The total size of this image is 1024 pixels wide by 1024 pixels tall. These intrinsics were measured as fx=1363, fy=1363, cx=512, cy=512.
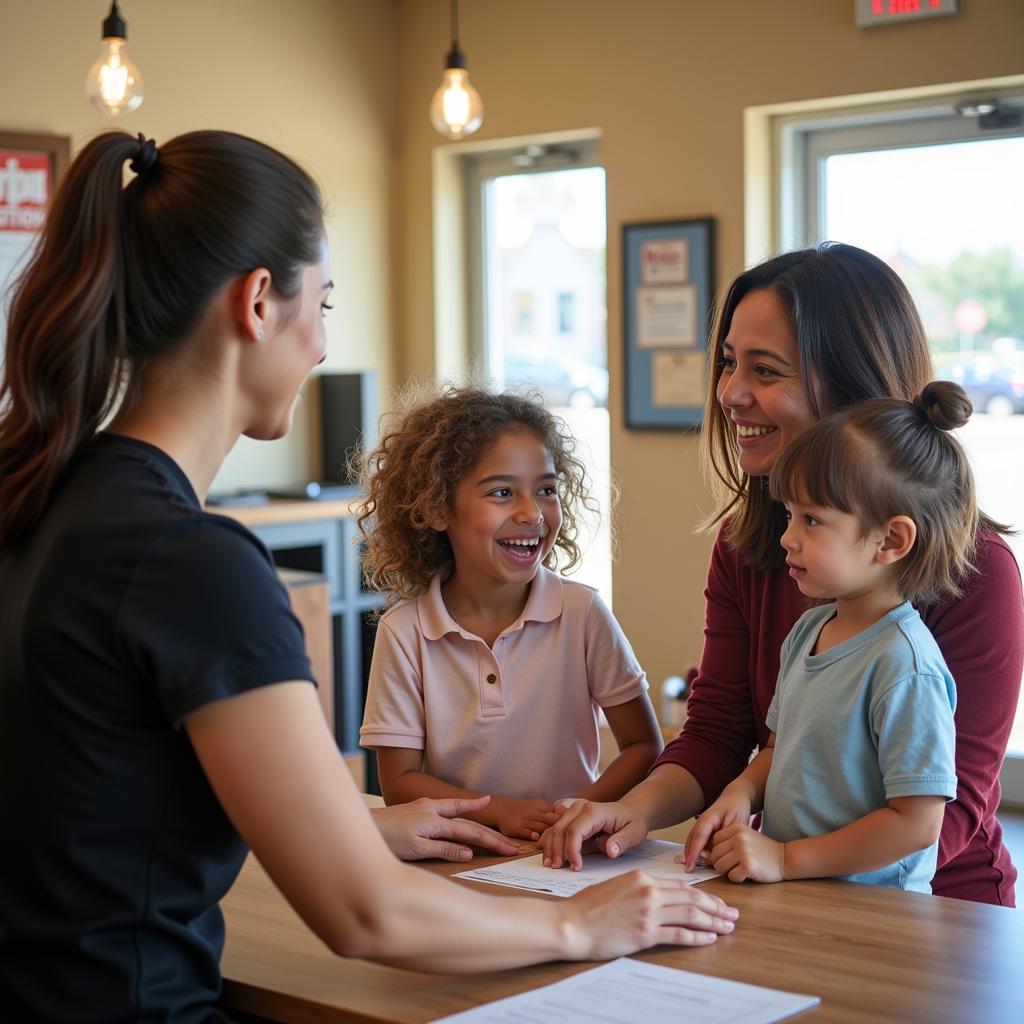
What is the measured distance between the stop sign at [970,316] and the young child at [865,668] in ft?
9.16

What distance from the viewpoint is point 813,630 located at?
1659 millimetres

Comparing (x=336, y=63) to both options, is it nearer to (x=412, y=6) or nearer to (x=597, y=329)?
(x=412, y=6)

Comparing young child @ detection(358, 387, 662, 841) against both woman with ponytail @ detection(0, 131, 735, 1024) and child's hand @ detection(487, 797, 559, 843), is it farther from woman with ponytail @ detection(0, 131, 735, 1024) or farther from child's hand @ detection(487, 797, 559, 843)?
woman with ponytail @ detection(0, 131, 735, 1024)

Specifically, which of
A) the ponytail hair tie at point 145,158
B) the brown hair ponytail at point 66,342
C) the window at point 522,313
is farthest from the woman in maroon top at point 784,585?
the window at point 522,313

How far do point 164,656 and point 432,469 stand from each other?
108 centimetres

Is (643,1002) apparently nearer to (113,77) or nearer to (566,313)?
(113,77)

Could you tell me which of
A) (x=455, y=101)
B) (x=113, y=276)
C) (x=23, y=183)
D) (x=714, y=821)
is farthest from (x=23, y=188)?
(x=714, y=821)

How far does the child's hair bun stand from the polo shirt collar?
0.68 metres

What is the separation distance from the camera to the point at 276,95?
4758 millimetres

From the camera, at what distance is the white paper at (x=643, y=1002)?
1112 mm

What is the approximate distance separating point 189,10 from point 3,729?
3.89 metres

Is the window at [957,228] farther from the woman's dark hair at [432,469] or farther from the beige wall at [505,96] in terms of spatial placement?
the woman's dark hair at [432,469]

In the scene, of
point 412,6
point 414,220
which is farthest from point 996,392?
point 412,6

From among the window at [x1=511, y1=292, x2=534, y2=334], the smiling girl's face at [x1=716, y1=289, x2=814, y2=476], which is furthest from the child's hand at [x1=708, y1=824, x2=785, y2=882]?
the window at [x1=511, y1=292, x2=534, y2=334]
